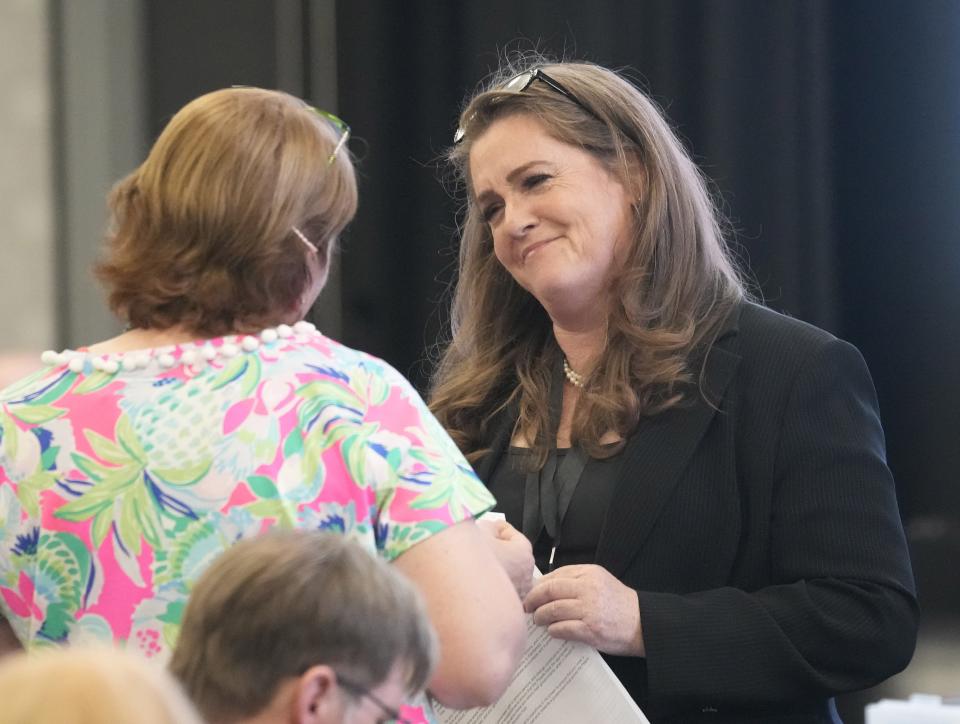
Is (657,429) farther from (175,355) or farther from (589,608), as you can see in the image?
(175,355)

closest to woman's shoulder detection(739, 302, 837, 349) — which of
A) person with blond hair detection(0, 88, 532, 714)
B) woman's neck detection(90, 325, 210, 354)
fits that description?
person with blond hair detection(0, 88, 532, 714)

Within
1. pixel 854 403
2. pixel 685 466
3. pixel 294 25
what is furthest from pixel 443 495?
pixel 294 25

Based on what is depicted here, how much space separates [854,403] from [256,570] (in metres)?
1.17

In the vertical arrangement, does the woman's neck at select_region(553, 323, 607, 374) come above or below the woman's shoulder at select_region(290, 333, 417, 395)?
below

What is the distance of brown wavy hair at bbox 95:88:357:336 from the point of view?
1401 mm

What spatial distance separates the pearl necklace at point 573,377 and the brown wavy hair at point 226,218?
92 cm

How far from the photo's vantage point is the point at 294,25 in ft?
13.2

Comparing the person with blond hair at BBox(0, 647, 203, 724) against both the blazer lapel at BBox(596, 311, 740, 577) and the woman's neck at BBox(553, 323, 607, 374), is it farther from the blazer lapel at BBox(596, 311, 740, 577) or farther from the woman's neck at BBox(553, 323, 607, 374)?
the woman's neck at BBox(553, 323, 607, 374)

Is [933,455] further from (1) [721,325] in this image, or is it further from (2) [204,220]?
(2) [204,220]

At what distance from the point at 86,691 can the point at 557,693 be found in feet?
3.58

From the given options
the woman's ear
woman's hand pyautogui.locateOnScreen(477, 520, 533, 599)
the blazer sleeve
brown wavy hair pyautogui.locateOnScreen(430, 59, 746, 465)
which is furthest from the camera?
brown wavy hair pyautogui.locateOnScreen(430, 59, 746, 465)

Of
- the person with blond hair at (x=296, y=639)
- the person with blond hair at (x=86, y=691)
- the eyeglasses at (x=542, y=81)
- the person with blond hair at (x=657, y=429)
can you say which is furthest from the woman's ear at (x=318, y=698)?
the eyeglasses at (x=542, y=81)

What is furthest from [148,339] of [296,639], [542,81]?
[542,81]

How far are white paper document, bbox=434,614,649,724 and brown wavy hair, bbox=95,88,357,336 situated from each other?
2.10 feet
